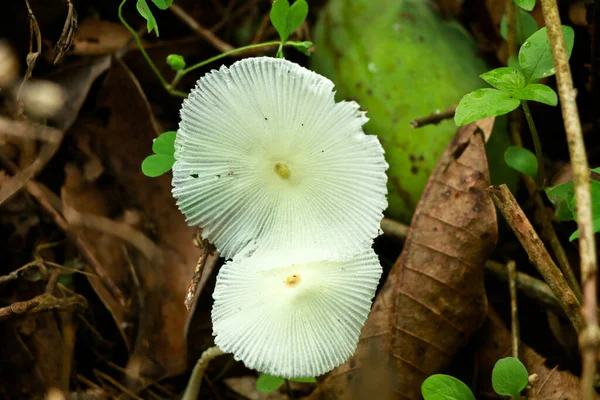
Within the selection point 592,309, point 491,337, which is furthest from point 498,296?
point 592,309

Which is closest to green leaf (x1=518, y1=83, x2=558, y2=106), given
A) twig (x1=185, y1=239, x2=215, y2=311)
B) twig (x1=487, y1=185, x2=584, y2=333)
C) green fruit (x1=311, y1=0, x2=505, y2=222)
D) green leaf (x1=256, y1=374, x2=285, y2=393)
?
twig (x1=487, y1=185, x2=584, y2=333)

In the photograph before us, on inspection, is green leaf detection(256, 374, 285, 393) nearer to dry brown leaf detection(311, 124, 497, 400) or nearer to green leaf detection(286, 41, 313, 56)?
dry brown leaf detection(311, 124, 497, 400)

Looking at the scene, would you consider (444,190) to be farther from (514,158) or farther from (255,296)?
(255,296)

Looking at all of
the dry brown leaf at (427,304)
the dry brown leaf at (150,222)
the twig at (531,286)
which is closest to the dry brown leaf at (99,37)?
the dry brown leaf at (150,222)

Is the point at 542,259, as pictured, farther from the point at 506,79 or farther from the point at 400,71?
the point at 400,71

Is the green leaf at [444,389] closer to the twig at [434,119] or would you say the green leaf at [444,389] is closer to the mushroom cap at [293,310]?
the mushroom cap at [293,310]

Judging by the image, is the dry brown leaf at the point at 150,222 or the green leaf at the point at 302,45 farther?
the dry brown leaf at the point at 150,222
